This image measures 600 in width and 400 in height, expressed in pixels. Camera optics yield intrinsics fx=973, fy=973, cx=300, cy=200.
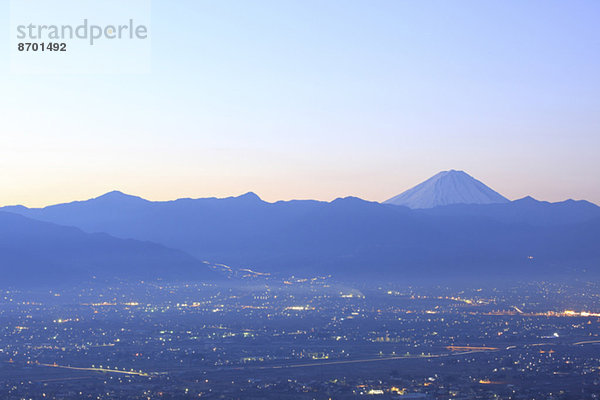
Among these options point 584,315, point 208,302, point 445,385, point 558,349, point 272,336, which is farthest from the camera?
point 208,302

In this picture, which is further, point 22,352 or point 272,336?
point 272,336

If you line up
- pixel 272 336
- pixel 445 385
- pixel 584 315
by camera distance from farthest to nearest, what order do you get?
pixel 584 315, pixel 272 336, pixel 445 385

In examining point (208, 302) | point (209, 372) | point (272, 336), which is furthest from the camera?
point (208, 302)

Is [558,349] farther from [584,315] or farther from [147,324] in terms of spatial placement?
[147,324]

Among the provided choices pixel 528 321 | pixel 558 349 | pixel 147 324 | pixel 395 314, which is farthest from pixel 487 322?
pixel 147 324


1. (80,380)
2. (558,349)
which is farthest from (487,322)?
(80,380)

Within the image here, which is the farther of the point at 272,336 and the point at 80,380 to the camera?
the point at 272,336

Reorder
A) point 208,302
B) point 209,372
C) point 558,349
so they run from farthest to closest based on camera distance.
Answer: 1. point 208,302
2. point 558,349
3. point 209,372

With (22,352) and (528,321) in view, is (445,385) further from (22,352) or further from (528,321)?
(528,321)
